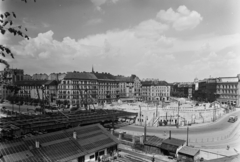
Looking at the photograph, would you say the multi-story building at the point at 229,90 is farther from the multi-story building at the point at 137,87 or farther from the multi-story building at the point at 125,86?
the multi-story building at the point at 125,86

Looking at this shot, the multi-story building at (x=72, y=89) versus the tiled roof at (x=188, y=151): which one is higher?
the multi-story building at (x=72, y=89)

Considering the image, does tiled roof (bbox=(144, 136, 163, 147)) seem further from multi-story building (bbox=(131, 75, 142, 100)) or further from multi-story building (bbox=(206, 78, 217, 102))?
multi-story building (bbox=(131, 75, 142, 100))

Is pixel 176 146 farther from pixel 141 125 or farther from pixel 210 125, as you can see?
pixel 210 125

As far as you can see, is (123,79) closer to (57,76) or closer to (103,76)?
(103,76)

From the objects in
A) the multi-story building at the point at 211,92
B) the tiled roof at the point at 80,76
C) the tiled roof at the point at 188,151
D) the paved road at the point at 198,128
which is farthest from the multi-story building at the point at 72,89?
the multi-story building at the point at 211,92

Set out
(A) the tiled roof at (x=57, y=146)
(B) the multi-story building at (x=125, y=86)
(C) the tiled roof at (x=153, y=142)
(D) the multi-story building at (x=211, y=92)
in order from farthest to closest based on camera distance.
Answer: (B) the multi-story building at (x=125, y=86) → (D) the multi-story building at (x=211, y=92) → (C) the tiled roof at (x=153, y=142) → (A) the tiled roof at (x=57, y=146)

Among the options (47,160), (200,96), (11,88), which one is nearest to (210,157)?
(47,160)

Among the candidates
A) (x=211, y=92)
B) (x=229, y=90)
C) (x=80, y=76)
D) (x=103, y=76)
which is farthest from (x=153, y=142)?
(x=211, y=92)
